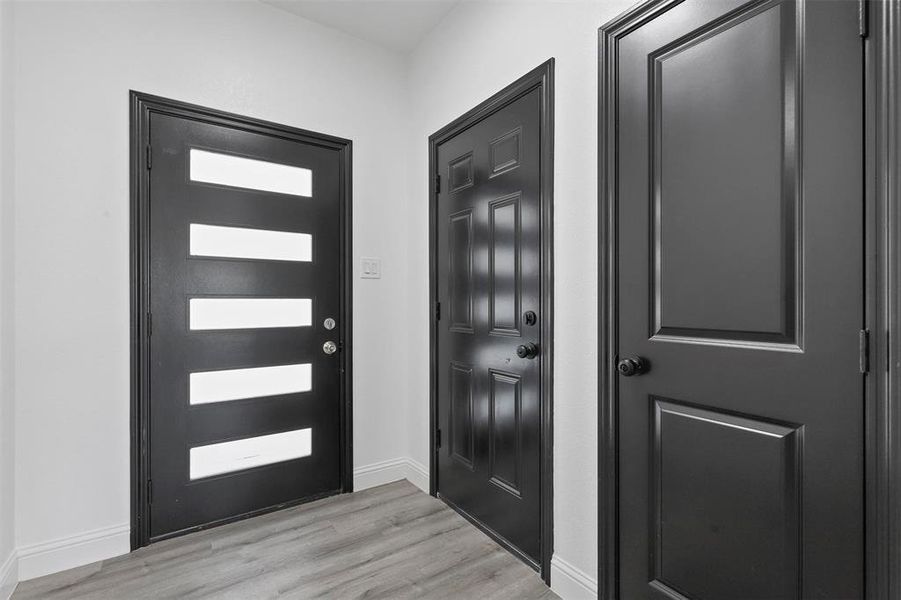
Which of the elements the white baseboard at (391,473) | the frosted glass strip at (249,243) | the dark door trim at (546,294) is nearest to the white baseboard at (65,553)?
the white baseboard at (391,473)

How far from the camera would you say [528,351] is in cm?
188

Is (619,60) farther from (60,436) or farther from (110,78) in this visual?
(60,436)

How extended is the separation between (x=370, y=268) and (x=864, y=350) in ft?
7.52

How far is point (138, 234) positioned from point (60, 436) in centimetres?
96

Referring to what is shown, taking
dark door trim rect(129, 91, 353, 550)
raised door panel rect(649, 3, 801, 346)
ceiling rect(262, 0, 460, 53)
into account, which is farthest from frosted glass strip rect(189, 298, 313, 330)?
raised door panel rect(649, 3, 801, 346)

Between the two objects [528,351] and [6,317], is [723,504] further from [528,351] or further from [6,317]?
[6,317]

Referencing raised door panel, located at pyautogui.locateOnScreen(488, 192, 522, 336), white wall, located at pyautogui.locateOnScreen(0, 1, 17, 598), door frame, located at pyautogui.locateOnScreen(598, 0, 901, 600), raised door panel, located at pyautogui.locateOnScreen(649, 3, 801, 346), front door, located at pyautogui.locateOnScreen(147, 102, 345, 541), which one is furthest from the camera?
front door, located at pyautogui.locateOnScreen(147, 102, 345, 541)

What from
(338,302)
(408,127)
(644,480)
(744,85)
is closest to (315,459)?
(338,302)

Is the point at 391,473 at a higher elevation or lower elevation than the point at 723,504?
lower

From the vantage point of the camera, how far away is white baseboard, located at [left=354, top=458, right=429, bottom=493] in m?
2.68

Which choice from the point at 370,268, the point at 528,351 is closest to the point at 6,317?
the point at 370,268

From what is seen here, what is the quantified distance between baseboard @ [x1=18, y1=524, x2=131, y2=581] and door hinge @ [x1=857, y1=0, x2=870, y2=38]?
3.13 m

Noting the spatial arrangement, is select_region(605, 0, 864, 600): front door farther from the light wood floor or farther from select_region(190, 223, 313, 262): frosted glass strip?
select_region(190, 223, 313, 262): frosted glass strip

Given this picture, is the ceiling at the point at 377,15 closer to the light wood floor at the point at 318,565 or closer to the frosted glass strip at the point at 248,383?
the frosted glass strip at the point at 248,383
